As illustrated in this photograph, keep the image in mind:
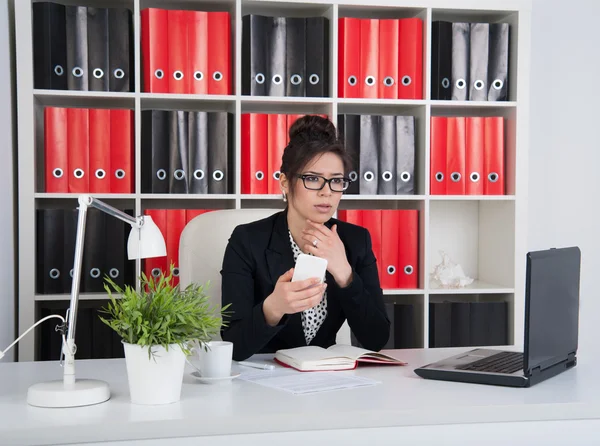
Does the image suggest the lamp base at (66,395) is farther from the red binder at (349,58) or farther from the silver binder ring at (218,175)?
the red binder at (349,58)

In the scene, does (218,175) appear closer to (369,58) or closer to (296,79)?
(296,79)

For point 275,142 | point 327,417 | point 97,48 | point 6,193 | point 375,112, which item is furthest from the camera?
point 375,112

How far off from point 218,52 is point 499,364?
1.80 metres

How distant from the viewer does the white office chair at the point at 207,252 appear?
2.19 m

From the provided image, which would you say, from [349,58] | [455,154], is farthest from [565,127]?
[349,58]

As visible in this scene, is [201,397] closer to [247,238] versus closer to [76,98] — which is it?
[247,238]

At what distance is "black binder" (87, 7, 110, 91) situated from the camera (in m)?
2.79

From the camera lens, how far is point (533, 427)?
131 cm

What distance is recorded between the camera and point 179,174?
2.85m

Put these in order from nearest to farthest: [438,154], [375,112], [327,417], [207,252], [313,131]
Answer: [327,417], [313,131], [207,252], [438,154], [375,112]

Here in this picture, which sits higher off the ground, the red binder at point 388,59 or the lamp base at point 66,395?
the red binder at point 388,59

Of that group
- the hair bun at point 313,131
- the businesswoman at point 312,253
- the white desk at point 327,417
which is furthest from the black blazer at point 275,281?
the white desk at point 327,417

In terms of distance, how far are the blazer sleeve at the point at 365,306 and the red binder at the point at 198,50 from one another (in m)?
1.14

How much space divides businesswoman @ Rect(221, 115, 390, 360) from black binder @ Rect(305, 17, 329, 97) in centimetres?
82
